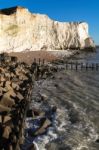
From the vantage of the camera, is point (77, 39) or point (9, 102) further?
point (77, 39)

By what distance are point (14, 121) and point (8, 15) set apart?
4143cm

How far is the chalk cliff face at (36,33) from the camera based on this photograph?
5106cm

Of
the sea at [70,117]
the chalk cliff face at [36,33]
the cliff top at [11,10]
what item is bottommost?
the sea at [70,117]

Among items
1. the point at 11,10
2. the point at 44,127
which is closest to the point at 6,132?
the point at 44,127

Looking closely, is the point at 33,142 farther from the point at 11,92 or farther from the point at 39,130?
the point at 11,92

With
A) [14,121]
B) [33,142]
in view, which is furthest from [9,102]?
[33,142]

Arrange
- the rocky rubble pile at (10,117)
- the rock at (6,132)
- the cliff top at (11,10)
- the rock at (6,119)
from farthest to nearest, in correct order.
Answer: the cliff top at (11,10) < the rock at (6,119) < the rock at (6,132) < the rocky rubble pile at (10,117)

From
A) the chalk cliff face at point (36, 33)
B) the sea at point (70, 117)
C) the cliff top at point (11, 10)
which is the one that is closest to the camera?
the sea at point (70, 117)

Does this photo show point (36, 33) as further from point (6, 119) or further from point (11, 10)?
point (6, 119)

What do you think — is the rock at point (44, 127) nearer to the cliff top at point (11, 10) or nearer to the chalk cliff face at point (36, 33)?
the chalk cliff face at point (36, 33)

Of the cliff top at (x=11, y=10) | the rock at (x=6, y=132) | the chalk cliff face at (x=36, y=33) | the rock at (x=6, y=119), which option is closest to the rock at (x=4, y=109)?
the rock at (x=6, y=119)

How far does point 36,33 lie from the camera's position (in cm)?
6425

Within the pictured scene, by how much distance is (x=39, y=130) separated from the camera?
1227cm

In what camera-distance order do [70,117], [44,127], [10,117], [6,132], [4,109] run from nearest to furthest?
[6,132] < [10,117] < [44,127] < [4,109] < [70,117]
